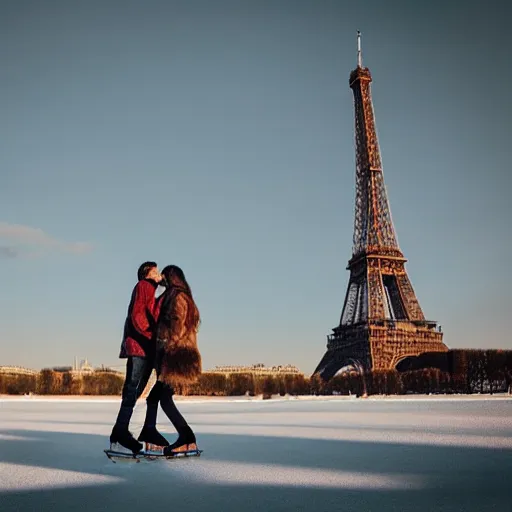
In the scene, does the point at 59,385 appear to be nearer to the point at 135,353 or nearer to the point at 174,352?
the point at 135,353

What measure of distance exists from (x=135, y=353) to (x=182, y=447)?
1.02 m

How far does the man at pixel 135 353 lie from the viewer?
19.9ft

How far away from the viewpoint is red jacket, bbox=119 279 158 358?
6.11m

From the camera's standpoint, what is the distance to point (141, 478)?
4.94 m

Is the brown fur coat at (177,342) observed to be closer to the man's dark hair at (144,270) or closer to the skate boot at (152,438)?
the man's dark hair at (144,270)

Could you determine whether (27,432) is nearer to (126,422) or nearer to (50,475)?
(126,422)

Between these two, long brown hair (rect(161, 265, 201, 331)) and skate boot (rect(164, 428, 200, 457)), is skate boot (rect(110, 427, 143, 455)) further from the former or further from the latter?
long brown hair (rect(161, 265, 201, 331))

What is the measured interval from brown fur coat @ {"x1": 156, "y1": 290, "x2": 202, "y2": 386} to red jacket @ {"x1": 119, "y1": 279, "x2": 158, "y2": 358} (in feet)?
0.37

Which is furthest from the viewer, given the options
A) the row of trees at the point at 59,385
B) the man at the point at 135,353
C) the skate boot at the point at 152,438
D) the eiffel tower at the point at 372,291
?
the row of trees at the point at 59,385

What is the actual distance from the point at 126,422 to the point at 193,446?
0.70 meters

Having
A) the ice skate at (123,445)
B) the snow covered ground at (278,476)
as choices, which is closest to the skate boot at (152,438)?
the ice skate at (123,445)

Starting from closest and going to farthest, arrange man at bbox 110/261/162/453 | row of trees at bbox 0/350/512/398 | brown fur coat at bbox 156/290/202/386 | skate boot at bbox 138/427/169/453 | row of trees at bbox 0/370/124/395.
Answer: brown fur coat at bbox 156/290/202/386 < man at bbox 110/261/162/453 < skate boot at bbox 138/427/169/453 < row of trees at bbox 0/350/512/398 < row of trees at bbox 0/370/124/395

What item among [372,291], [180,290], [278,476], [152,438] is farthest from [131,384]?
[372,291]

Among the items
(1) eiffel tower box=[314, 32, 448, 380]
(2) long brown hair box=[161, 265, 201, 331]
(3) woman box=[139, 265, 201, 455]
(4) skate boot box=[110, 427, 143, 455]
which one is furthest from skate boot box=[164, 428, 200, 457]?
(1) eiffel tower box=[314, 32, 448, 380]
